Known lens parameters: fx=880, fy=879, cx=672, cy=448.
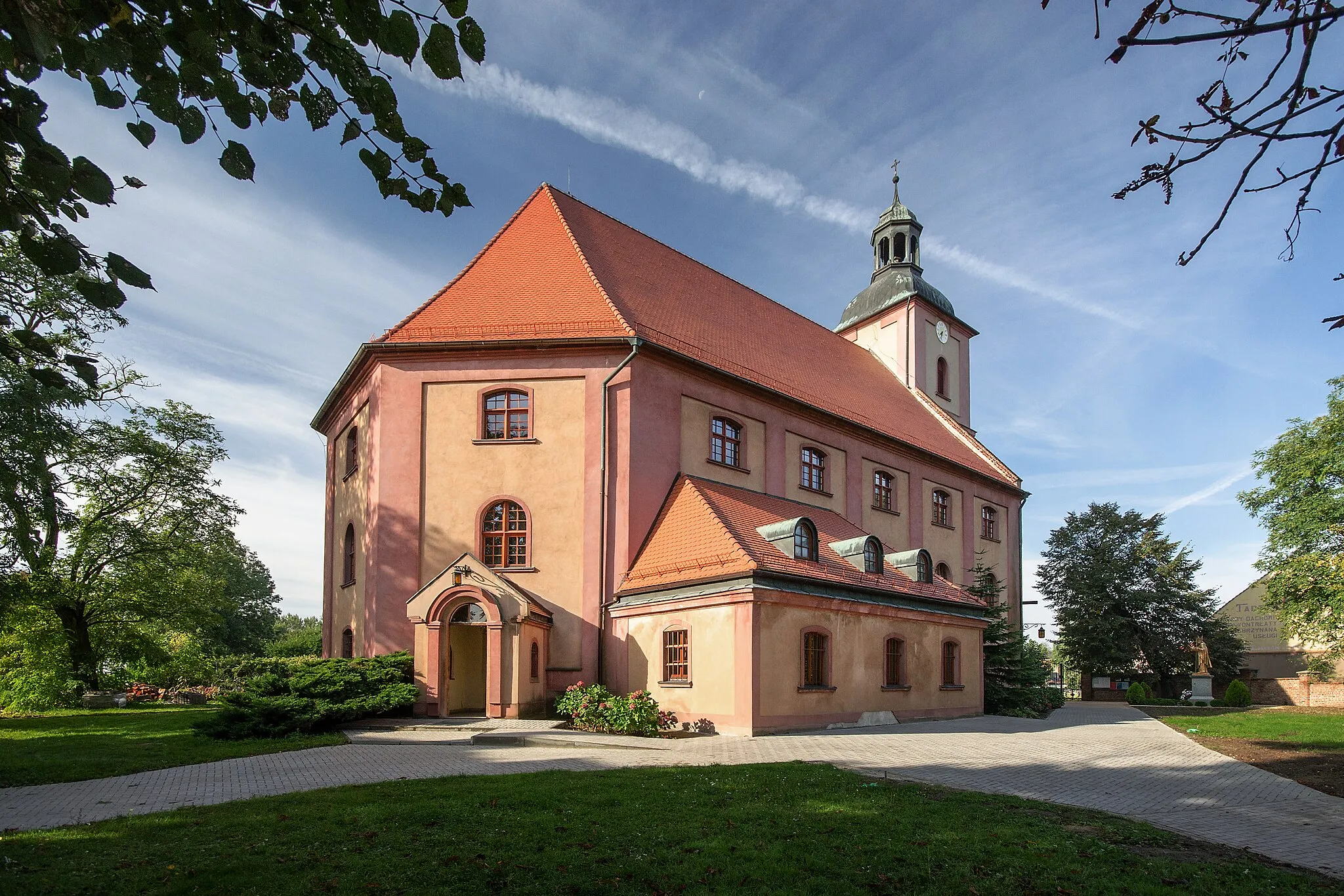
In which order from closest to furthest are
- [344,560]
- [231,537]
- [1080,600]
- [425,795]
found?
[425,795] → [344,560] → [231,537] → [1080,600]

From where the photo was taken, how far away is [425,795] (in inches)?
356

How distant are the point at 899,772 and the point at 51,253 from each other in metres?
10.6

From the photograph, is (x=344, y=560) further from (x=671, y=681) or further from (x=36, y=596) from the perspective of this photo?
(x=671, y=681)

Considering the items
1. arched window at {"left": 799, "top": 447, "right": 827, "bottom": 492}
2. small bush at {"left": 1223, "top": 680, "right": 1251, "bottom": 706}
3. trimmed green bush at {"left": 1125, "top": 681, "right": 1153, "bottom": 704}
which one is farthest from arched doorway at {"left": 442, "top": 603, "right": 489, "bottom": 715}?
small bush at {"left": 1223, "top": 680, "right": 1251, "bottom": 706}

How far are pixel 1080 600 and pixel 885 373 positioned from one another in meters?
17.7

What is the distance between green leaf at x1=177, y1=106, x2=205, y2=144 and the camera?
420 centimetres

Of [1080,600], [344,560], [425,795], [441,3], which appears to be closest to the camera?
[441,3]

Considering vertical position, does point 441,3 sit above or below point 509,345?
below

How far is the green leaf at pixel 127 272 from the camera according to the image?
442 cm

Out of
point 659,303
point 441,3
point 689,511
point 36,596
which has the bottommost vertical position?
point 36,596

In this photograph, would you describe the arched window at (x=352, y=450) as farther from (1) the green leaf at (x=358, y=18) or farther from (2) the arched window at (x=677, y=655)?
(1) the green leaf at (x=358, y=18)

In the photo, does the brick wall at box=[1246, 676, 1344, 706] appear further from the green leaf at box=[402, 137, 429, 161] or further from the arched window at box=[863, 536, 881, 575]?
the green leaf at box=[402, 137, 429, 161]

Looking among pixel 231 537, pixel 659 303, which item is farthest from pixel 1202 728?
pixel 231 537

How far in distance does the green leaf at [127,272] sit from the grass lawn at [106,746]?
911 centimetres
